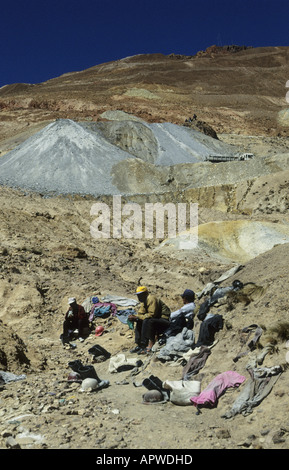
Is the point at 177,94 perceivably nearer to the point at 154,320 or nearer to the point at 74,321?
the point at 74,321

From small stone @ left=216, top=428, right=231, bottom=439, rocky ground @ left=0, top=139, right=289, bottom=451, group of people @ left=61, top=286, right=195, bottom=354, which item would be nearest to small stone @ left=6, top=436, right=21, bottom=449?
rocky ground @ left=0, top=139, right=289, bottom=451

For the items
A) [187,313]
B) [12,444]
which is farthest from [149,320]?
[12,444]

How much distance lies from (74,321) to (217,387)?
4329 mm

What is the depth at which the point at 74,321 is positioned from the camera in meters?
8.60

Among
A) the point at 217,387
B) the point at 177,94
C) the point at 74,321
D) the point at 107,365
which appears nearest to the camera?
the point at 217,387

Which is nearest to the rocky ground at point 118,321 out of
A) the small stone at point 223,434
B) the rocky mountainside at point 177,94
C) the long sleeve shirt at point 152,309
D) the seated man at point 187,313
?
the small stone at point 223,434

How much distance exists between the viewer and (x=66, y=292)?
409 inches

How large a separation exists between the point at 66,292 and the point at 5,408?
5396mm

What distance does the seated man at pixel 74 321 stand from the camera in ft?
27.9

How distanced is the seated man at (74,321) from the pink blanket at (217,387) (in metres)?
4.06

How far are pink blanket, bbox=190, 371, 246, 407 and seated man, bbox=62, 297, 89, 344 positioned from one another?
4.06 meters

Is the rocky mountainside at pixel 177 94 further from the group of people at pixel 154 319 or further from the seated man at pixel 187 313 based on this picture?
the seated man at pixel 187 313

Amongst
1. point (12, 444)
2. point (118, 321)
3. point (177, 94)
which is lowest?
point (118, 321)
